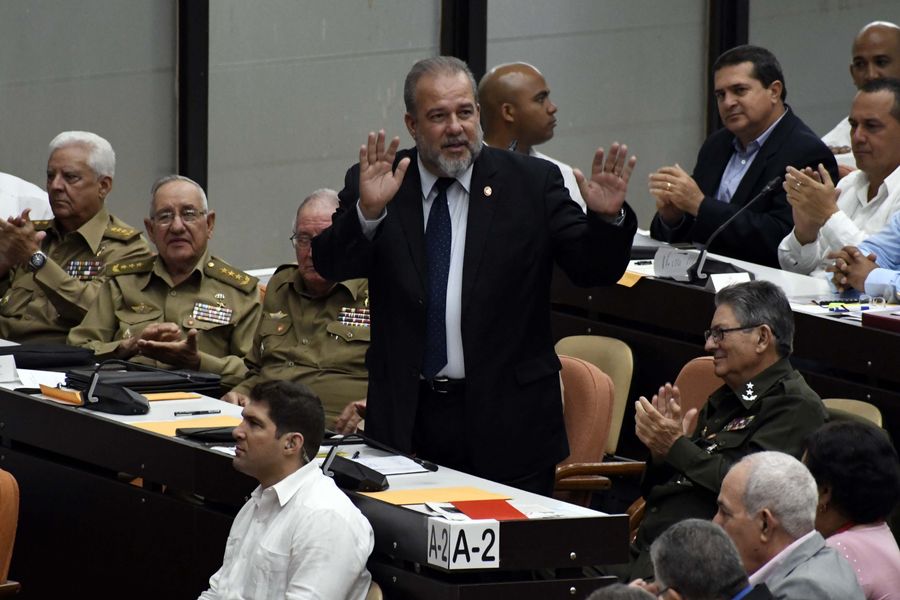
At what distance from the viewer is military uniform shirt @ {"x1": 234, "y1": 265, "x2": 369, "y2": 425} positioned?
510 centimetres

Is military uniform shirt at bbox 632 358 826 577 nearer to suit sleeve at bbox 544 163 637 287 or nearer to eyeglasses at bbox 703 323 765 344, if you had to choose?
eyeglasses at bbox 703 323 765 344

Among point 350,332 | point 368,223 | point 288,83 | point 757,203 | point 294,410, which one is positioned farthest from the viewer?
point 288,83

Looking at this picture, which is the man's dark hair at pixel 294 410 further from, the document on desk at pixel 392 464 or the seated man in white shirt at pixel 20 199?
the seated man in white shirt at pixel 20 199

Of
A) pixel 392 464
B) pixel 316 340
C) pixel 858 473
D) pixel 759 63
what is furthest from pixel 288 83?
pixel 858 473

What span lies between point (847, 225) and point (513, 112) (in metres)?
1.87

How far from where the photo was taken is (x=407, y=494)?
3.52m

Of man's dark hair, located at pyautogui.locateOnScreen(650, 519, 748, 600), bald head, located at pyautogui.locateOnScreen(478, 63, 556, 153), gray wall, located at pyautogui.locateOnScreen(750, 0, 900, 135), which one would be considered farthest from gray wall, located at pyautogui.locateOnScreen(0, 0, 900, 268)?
man's dark hair, located at pyautogui.locateOnScreen(650, 519, 748, 600)

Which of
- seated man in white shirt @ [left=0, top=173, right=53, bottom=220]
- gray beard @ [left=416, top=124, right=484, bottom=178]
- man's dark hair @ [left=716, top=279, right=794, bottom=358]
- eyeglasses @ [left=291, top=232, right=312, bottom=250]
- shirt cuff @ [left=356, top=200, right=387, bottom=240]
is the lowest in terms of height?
man's dark hair @ [left=716, top=279, right=794, bottom=358]

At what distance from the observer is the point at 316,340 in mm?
5164

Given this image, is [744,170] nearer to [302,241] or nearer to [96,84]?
[302,241]

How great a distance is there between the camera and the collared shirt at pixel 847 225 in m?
5.32

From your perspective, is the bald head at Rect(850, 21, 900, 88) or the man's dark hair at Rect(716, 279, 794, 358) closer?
the man's dark hair at Rect(716, 279, 794, 358)

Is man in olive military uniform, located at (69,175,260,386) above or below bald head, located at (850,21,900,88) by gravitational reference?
below

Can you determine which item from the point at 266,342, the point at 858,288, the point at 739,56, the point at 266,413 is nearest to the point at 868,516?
the point at 266,413
